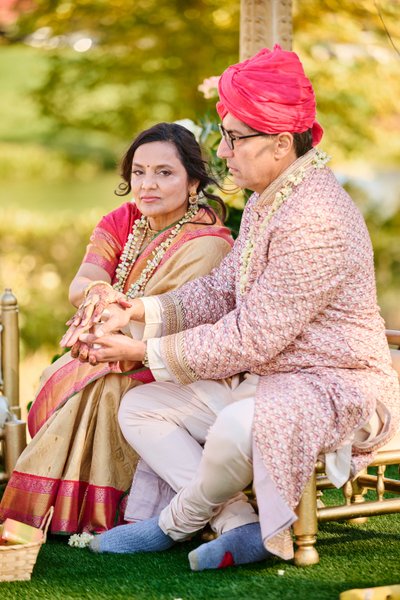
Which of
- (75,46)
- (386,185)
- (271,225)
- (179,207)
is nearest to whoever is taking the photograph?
(271,225)

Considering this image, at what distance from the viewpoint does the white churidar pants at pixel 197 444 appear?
3.33 metres

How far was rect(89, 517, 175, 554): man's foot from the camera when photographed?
3666 mm

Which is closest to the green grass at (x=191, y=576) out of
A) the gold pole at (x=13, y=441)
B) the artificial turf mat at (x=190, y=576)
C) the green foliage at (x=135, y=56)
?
the artificial turf mat at (x=190, y=576)

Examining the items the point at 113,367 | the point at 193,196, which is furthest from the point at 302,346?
the point at 193,196

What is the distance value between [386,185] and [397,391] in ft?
31.3

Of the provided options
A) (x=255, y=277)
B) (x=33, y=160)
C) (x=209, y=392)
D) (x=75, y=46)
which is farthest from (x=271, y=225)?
(x=33, y=160)

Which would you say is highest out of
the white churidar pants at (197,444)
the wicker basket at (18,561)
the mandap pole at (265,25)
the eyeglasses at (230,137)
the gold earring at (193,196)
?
the mandap pole at (265,25)

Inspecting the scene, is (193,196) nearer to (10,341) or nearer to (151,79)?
(10,341)

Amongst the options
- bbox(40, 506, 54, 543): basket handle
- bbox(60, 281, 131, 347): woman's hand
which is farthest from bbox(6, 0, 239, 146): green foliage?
bbox(40, 506, 54, 543): basket handle

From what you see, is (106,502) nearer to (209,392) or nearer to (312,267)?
(209,392)

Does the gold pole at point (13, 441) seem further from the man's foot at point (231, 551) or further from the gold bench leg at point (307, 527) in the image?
the gold bench leg at point (307, 527)

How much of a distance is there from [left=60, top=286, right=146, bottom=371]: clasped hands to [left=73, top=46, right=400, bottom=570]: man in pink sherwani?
1 centimetres

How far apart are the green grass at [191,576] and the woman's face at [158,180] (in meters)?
1.31

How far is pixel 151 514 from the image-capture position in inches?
153
